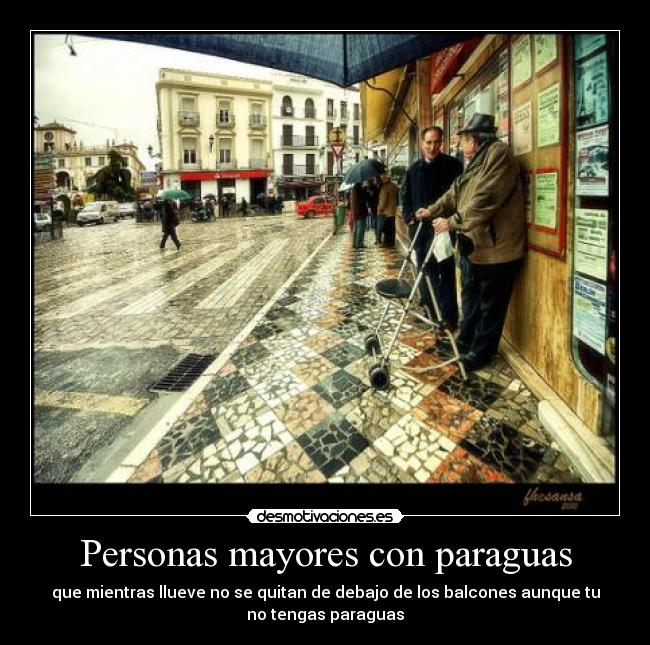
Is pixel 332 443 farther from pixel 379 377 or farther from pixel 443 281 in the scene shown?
pixel 443 281

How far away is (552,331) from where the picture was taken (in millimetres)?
2668

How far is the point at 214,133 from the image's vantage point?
36594mm

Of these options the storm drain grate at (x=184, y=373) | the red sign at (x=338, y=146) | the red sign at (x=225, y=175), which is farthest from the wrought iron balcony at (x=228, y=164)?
the storm drain grate at (x=184, y=373)

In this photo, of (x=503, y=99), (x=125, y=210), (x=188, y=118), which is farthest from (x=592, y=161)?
(x=188, y=118)

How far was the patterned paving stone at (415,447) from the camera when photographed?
2176 mm

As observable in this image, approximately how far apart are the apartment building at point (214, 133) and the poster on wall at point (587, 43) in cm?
3773

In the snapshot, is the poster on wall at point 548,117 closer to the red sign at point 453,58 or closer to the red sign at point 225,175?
the red sign at point 453,58

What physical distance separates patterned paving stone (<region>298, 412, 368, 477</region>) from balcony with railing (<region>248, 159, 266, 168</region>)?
39643 mm

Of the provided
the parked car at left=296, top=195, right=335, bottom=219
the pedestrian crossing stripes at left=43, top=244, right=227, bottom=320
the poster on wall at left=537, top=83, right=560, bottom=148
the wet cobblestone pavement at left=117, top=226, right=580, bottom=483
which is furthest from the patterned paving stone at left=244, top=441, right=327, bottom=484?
the parked car at left=296, top=195, right=335, bottom=219

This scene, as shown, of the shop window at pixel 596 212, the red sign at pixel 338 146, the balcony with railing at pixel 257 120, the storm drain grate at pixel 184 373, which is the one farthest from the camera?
the balcony with railing at pixel 257 120

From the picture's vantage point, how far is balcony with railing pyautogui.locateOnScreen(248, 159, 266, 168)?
38406mm

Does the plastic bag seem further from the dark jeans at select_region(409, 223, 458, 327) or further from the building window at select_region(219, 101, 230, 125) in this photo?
the building window at select_region(219, 101, 230, 125)
